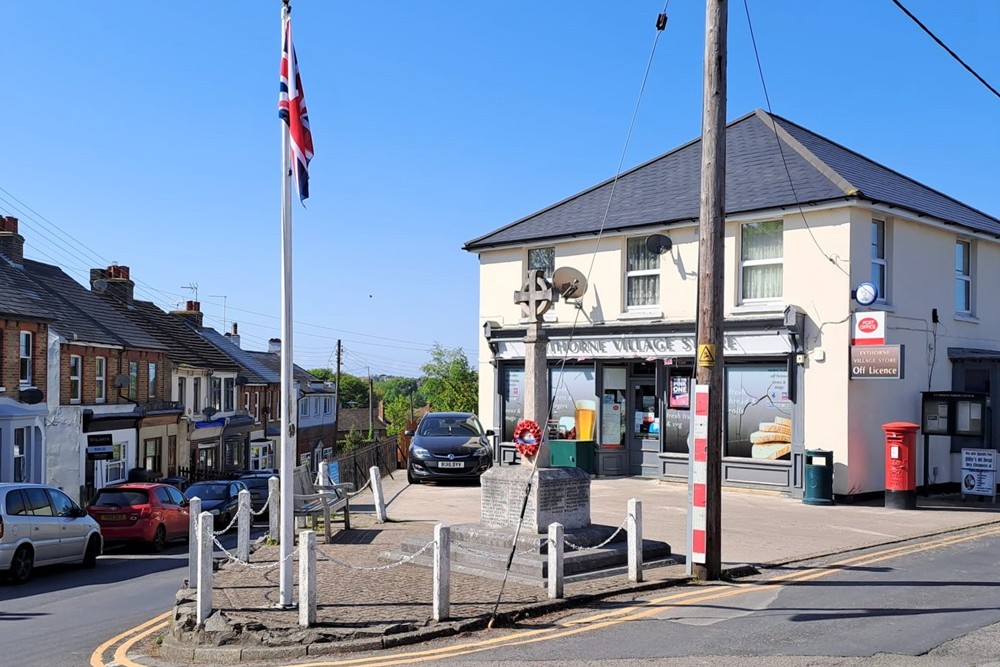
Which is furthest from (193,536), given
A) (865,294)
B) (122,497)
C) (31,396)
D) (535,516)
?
(31,396)

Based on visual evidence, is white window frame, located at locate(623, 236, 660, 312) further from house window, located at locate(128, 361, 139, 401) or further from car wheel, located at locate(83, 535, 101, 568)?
house window, located at locate(128, 361, 139, 401)

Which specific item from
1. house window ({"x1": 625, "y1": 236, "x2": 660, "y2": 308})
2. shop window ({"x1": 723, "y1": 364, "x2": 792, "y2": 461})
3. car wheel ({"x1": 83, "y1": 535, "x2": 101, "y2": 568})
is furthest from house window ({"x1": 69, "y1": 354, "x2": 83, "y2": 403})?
shop window ({"x1": 723, "y1": 364, "x2": 792, "y2": 461})

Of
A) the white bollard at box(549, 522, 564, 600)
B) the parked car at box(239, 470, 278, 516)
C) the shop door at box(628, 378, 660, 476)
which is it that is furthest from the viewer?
the parked car at box(239, 470, 278, 516)

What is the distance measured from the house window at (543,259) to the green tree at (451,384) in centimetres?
4254

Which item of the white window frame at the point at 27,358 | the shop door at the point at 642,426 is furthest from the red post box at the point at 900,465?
the white window frame at the point at 27,358

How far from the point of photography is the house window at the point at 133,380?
121 ft

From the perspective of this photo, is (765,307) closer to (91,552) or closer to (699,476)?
(699,476)

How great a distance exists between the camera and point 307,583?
9.05 metres

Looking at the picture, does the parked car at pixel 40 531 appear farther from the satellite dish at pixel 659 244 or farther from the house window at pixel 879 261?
the house window at pixel 879 261

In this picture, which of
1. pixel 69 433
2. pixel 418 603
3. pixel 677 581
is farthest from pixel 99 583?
pixel 69 433

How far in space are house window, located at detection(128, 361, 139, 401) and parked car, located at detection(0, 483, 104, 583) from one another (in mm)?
20142

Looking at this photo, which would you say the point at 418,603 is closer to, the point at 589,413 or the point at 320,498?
the point at 320,498

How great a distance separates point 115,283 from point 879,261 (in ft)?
108

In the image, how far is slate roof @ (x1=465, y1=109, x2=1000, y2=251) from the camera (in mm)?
21172
